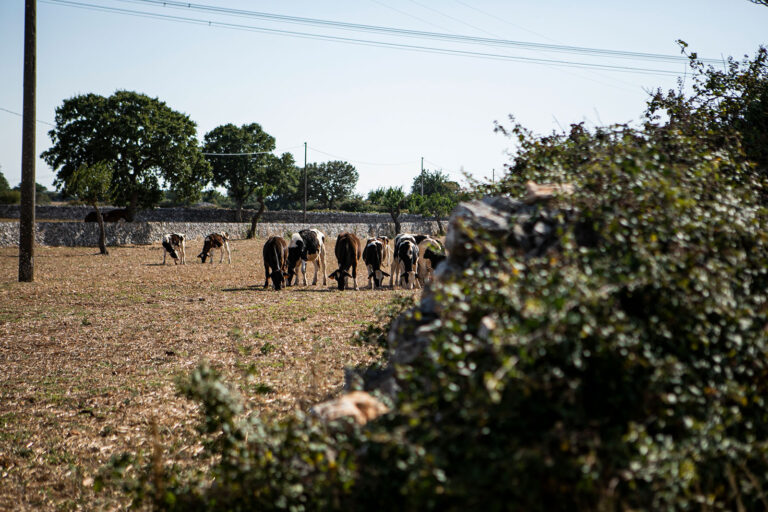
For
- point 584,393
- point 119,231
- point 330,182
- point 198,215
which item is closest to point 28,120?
point 584,393

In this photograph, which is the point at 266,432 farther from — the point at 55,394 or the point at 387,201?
the point at 387,201

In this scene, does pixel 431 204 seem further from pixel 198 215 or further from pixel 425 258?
pixel 425 258

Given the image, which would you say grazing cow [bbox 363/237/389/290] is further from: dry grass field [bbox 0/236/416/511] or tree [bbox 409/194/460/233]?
tree [bbox 409/194/460/233]

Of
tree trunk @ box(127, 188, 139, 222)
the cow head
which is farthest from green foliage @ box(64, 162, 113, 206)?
the cow head

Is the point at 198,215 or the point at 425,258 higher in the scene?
the point at 198,215

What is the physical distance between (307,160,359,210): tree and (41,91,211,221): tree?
63.1m

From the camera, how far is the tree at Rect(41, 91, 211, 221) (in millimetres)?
43562

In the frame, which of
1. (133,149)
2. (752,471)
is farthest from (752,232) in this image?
(133,149)

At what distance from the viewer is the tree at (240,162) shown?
77.0m

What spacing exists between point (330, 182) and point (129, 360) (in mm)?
106013

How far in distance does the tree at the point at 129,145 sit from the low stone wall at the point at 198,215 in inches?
510

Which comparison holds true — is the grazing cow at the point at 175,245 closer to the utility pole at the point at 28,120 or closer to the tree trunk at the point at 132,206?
the utility pole at the point at 28,120

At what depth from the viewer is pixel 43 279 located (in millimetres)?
19812

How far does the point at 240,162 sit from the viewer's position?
7712 cm
